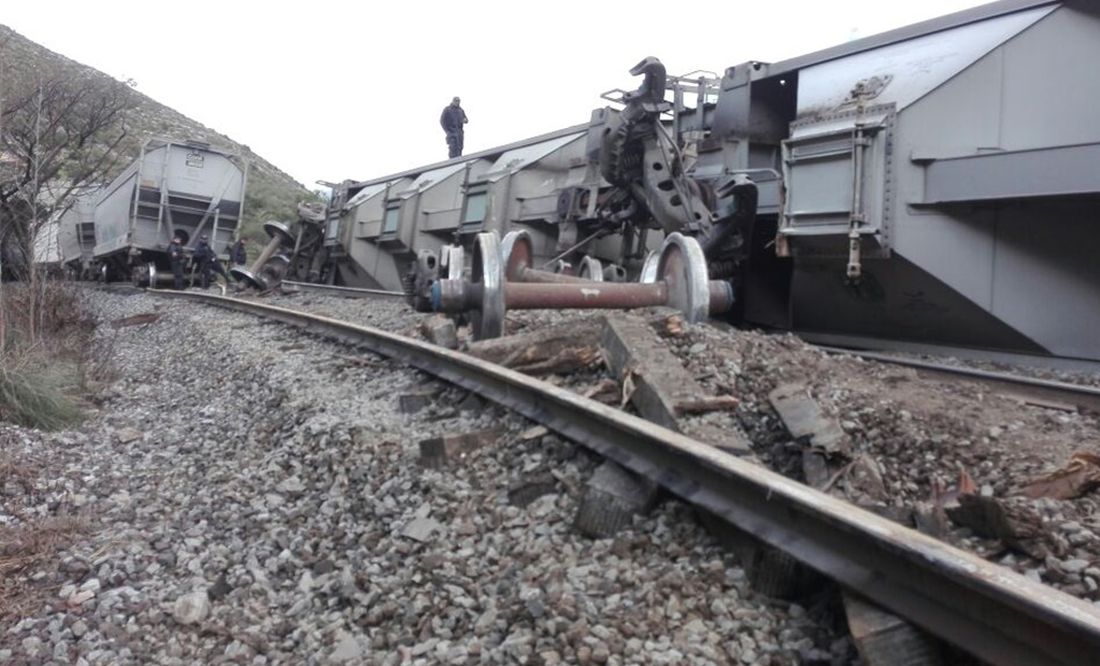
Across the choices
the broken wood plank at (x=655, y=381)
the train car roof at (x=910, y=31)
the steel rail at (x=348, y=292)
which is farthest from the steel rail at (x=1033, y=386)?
the steel rail at (x=348, y=292)

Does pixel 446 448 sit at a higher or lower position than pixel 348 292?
lower

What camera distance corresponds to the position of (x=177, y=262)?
19.8 meters

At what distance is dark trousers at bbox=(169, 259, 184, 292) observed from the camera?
19531mm

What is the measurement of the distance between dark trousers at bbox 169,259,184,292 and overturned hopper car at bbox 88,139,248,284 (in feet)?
1.35

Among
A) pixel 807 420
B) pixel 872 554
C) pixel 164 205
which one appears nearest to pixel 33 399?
pixel 807 420

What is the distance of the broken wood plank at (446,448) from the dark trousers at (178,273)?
56.6 feet

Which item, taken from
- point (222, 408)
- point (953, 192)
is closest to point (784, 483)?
point (222, 408)

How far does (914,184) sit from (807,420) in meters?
4.37

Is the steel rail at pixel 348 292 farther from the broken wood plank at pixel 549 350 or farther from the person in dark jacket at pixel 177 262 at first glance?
the broken wood plank at pixel 549 350

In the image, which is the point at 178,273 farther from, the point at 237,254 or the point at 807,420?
the point at 807,420

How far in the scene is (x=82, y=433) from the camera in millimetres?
5363

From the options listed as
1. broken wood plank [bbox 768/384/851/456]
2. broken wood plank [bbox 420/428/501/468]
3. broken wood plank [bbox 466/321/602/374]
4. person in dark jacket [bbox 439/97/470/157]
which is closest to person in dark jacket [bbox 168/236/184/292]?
person in dark jacket [bbox 439/97/470/157]

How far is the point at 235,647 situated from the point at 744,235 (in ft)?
23.5

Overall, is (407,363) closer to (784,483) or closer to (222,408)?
(222,408)
